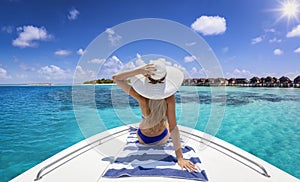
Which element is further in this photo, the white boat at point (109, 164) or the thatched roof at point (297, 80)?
the thatched roof at point (297, 80)

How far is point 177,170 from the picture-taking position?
1360 millimetres

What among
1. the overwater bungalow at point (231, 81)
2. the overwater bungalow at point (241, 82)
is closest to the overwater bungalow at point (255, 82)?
the overwater bungalow at point (241, 82)

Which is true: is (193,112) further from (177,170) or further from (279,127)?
(279,127)

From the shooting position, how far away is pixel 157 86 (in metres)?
1.59

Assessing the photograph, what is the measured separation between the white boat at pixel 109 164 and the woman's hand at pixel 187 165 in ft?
0.42

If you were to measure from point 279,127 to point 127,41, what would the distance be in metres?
7.47

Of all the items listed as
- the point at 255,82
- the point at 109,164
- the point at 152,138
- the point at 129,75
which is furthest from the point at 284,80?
the point at 109,164

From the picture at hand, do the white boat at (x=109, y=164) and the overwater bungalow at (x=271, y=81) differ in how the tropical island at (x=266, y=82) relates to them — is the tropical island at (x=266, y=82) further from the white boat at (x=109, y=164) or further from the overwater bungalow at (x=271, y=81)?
the white boat at (x=109, y=164)

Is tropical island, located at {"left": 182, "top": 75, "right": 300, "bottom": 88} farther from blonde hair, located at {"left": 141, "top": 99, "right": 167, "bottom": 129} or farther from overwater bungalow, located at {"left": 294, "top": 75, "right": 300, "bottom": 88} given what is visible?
blonde hair, located at {"left": 141, "top": 99, "right": 167, "bottom": 129}

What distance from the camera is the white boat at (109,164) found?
1.30 metres

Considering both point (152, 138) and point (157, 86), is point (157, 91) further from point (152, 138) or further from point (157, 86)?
point (152, 138)

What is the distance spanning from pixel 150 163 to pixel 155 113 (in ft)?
1.60

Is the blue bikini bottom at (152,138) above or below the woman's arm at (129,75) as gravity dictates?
below

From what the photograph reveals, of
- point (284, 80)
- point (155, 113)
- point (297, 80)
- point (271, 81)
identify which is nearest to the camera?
point (155, 113)
